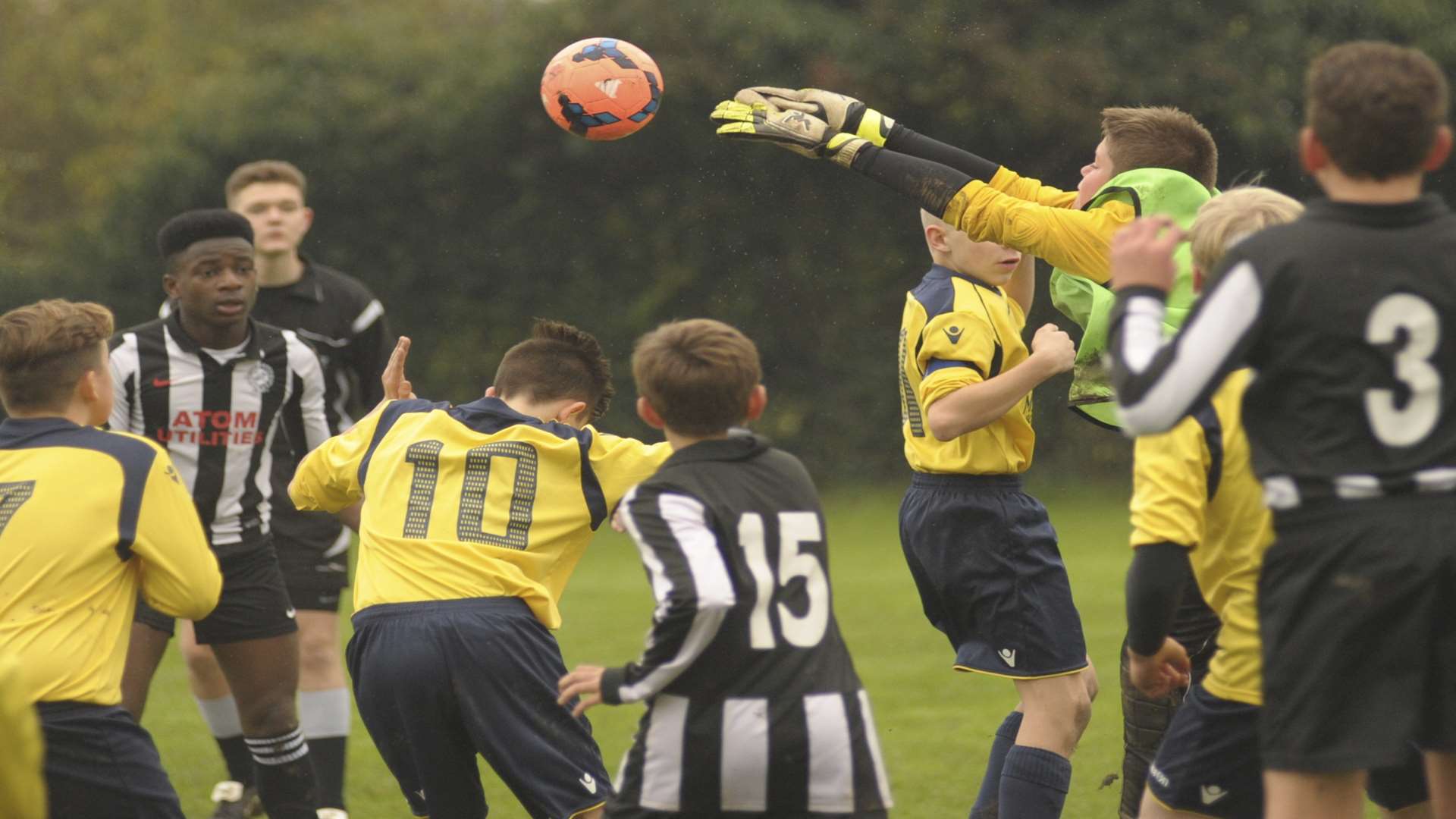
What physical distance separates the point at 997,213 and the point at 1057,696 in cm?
131

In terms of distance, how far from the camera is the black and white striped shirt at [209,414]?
18.7 feet

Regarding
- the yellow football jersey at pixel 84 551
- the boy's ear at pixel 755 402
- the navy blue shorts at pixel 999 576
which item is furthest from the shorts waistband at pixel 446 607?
the navy blue shorts at pixel 999 576

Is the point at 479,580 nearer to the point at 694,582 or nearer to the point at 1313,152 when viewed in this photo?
the point at 694,582

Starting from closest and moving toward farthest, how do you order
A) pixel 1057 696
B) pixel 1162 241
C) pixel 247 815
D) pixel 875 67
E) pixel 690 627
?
pixel 1162 241, pixel 690 627, pixel 1057 696, pixel 247 815, pixel 875 67

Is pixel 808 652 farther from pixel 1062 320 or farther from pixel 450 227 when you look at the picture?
pixel 450 227

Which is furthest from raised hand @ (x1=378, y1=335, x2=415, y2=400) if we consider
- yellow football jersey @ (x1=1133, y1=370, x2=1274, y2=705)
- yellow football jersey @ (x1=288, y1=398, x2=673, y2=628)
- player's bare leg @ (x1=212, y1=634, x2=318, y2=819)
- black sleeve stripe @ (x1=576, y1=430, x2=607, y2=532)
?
yellow football jersey @ (x1=1133, y1=370, x2=1274, y2=705)

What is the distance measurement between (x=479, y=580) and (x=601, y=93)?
2.04m

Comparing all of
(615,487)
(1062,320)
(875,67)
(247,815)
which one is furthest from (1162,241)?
(875,67)

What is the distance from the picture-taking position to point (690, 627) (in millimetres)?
3293

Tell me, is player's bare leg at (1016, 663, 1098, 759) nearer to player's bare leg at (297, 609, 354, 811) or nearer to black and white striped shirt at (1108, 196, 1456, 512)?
black and white striped shirt at (1108, 196, 1456, 512)

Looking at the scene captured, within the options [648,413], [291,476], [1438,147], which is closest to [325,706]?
[291,476]

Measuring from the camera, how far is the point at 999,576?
15.4ft

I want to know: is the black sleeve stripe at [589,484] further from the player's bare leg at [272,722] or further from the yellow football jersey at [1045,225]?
the player's bare leg at [272,722]

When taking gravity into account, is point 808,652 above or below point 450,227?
below
